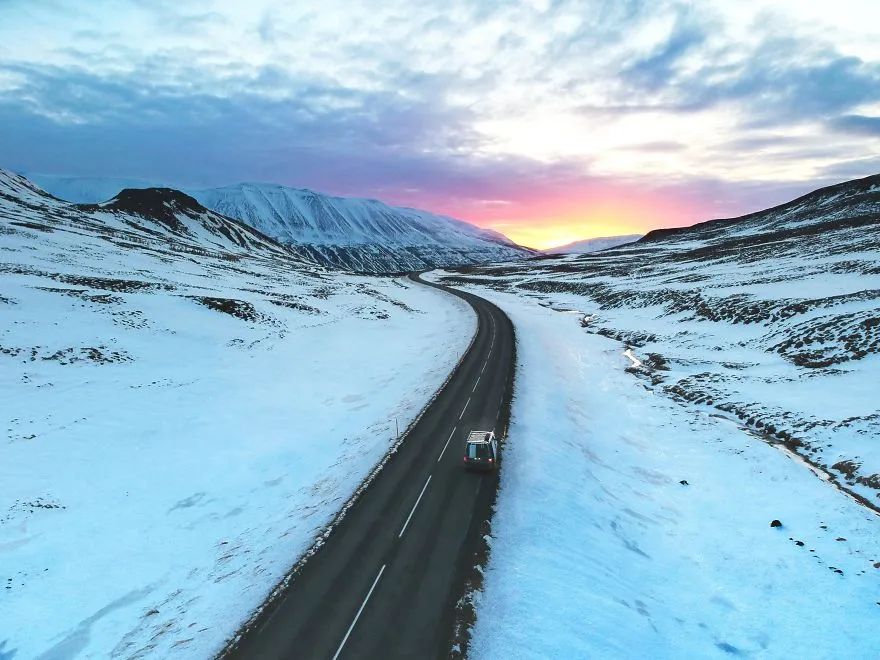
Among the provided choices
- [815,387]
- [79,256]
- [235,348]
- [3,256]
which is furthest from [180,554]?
[79,256]

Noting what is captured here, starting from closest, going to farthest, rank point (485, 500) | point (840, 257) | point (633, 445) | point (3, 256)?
point (485, 500) → point (633, 445) → point (3, 256) → point (840, 257)

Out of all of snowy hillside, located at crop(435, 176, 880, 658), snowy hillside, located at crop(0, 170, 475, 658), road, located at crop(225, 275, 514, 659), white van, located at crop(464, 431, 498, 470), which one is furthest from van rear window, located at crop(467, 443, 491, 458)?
snowy hillside, located at crop(0, 170, 475, 658)

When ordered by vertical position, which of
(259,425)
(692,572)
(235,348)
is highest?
(235,348)

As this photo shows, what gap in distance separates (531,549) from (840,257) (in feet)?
237

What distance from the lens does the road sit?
511 inches

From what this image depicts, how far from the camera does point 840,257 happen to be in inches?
2479

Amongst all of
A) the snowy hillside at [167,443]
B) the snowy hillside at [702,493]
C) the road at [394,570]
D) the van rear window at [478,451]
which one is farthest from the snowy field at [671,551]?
the snowy hillside at [167,443]

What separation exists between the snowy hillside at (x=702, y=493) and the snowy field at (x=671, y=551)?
60 mm

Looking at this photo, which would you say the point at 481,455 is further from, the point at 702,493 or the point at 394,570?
the point at 702,493

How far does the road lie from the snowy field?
1.27 meters

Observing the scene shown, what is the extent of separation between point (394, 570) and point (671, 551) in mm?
10651

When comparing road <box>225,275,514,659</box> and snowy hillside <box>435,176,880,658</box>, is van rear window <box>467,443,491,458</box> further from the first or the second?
snowy hillside <box>435,176,880,658</box>

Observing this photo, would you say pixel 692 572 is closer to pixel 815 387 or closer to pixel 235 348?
pixel 815 387

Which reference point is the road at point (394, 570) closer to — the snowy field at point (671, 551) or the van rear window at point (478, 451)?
the van rear window at point (478, 451)
